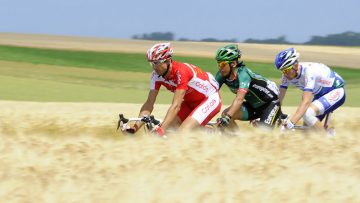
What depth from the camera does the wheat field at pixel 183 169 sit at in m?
5.96

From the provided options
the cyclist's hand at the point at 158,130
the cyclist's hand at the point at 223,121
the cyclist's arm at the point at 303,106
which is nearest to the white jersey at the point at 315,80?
the cyclist's arm at the point at 303,106

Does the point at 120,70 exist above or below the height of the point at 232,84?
below

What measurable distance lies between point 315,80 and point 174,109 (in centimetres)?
309

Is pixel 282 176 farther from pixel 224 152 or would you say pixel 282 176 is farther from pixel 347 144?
pixel 347 144

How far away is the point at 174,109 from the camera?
9859mm

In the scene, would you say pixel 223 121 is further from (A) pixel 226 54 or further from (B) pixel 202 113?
(A) pixel 226 54

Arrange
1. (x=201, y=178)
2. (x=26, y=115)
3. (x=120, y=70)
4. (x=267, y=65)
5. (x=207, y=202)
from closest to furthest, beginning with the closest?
(x=207, y=202), (x=201, y=178), (x=26, y=115), (x=120, y=70), (x=267, y=65)

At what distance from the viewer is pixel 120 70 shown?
140 ft

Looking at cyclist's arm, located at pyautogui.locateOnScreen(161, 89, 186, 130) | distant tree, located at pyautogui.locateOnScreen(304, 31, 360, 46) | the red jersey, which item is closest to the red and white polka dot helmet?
the red jersey

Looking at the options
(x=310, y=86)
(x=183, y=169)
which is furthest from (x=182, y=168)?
(x=310, y=86)

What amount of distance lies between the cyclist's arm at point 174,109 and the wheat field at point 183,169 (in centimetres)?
180

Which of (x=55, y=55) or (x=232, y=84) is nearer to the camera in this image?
(x=232, y=84)

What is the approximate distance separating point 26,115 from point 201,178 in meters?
9.52

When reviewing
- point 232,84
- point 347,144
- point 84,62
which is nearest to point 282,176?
point 347,144
